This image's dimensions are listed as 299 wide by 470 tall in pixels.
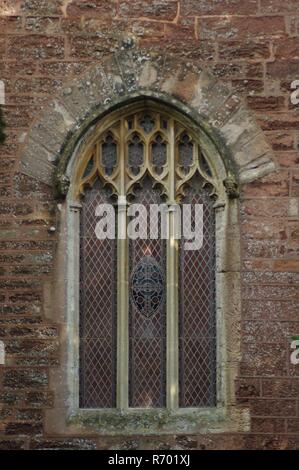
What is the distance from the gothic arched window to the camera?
9141 mm

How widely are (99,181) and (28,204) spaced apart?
0.72 metres

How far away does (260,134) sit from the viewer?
9.09 metres

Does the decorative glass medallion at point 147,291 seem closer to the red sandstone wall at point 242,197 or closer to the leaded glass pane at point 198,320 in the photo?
the leaded glass pane at point 198,320

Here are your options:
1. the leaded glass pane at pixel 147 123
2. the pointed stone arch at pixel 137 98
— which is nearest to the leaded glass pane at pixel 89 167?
the pointed stone arch at pixel 137 98

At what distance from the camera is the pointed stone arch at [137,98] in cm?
909

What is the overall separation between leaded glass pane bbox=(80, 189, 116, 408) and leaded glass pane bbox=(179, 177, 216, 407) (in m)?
0.64

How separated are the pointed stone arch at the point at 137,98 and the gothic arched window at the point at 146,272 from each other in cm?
17

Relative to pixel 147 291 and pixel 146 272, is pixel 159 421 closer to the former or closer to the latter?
pixel 147 291

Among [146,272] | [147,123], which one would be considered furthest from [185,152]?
[146,272]

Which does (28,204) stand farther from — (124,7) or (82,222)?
(124,7)

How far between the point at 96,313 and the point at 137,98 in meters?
2.01

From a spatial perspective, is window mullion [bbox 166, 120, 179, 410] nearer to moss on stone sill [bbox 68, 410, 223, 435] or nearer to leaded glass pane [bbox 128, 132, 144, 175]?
moss on stone sill [bbox 68, 410, 223, 435]

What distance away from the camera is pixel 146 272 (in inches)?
364

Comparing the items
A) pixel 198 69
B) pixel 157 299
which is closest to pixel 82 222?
pixel 157 299
